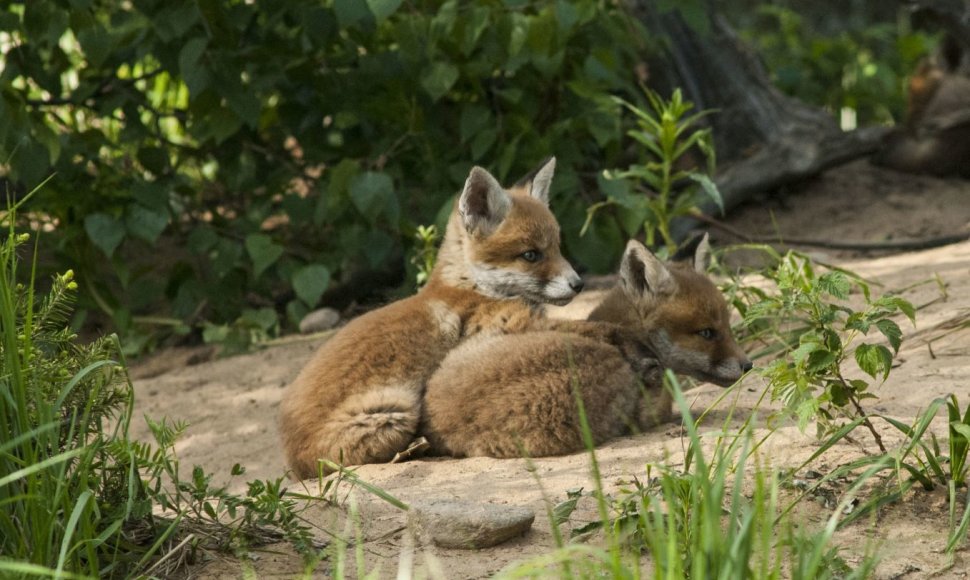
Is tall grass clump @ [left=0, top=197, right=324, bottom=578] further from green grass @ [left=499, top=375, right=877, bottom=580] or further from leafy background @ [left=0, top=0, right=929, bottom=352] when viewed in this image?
leafy background @ [left=0, top=0, right=929, bottom=352]

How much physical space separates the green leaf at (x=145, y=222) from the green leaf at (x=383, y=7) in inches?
86.7

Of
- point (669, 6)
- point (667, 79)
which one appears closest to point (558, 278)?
point (669, 6)

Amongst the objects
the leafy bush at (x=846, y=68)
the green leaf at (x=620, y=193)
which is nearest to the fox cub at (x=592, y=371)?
the green leaf at (x=620, y=193)

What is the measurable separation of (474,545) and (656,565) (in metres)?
1.05

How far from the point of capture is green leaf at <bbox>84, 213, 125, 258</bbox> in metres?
7.43

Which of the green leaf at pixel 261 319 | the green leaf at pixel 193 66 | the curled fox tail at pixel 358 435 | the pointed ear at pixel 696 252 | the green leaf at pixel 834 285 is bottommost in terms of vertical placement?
the green leaf at pixel 261 319

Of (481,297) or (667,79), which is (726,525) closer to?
(481,297)

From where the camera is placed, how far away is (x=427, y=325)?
5.52 meters

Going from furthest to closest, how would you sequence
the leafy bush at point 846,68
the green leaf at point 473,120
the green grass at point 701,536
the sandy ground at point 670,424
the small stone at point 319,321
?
the leafy bush at point 846,68, the small stone at point 319,321, the green leaf at point 473,120, the sandy ground at point 670,424, the green grass at point 701,536

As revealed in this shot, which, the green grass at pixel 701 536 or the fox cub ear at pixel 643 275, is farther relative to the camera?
the fox cub ear at pixel 643 275

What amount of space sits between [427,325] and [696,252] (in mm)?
1516

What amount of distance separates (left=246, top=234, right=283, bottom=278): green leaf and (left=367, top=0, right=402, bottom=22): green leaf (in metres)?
1.94

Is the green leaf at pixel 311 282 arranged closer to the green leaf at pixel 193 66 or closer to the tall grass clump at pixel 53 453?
the green leaf at pixel 193 66

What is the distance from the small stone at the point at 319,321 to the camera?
26.2 feet
